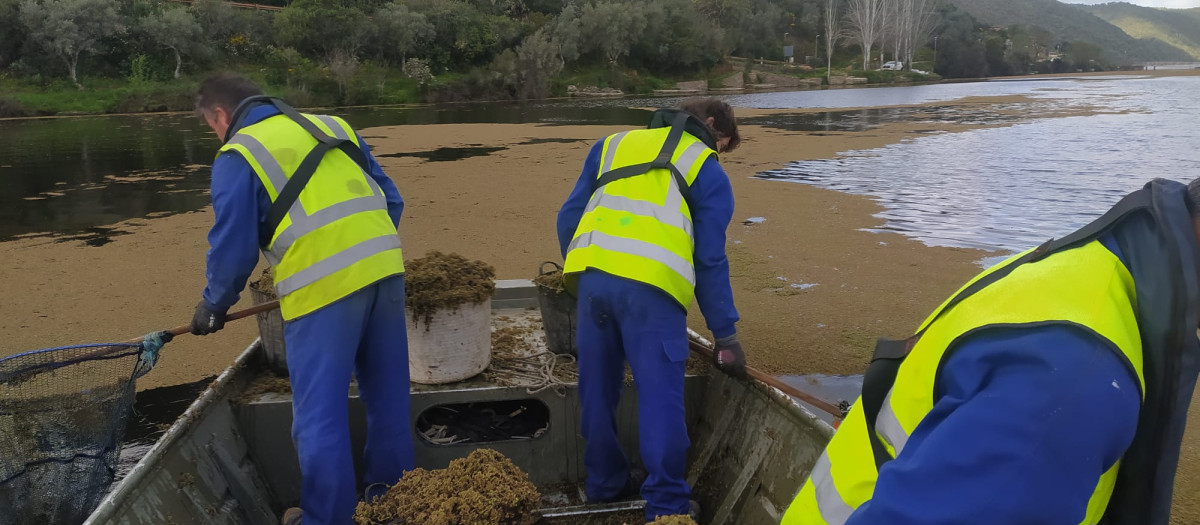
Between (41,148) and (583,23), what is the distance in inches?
1600

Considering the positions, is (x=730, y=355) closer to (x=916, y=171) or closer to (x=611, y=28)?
(x=916, y=171)

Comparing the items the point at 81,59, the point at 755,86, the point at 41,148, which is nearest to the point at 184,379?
the point at 41,148

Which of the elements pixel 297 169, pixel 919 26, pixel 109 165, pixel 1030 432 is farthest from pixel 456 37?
pixel 919 26

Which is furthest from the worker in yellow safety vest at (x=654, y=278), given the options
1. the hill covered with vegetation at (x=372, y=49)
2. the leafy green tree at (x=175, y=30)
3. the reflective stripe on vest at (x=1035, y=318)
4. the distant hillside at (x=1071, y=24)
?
the distant hillside at (x=1071, y=24)

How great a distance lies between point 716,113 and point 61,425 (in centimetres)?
297

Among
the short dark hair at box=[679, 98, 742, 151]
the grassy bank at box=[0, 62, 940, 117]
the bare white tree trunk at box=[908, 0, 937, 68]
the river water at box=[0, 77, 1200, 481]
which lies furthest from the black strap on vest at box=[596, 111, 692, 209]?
the bare white tree trunk at box=[908, 0, 937, 68]

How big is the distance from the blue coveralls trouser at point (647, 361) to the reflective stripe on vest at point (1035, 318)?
149cm

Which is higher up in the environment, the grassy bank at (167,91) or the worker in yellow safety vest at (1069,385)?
the grassy bank at (167,91)

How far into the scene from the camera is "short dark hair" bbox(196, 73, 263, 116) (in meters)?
3.02

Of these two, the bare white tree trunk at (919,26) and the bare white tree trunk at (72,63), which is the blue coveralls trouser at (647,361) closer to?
the bare white tree trunk at (72,63)

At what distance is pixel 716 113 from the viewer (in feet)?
10.6

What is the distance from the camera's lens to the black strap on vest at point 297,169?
273 centimetres

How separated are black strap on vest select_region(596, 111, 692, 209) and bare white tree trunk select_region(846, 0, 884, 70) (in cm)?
8611

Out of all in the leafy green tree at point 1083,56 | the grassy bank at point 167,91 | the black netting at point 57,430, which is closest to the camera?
the black netting at point 57,430
